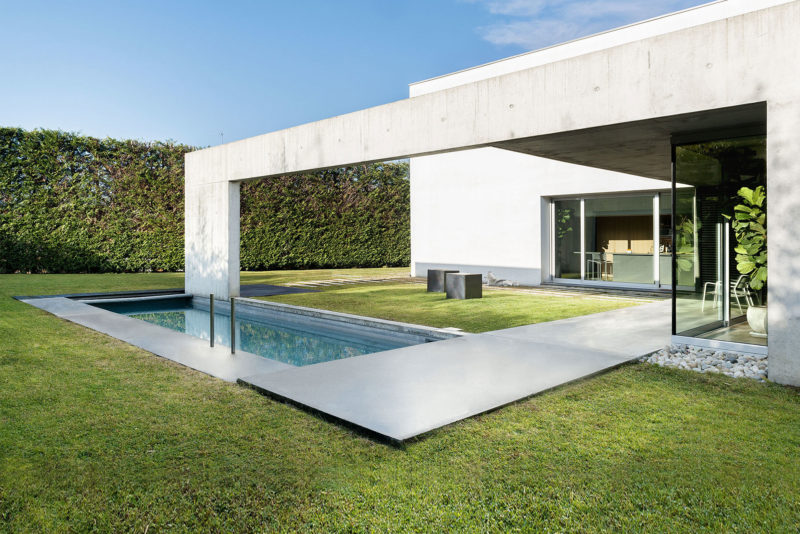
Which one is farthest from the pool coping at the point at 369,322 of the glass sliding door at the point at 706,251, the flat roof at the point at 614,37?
the flat roof at the point at 614,37

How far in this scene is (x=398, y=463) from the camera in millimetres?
2986

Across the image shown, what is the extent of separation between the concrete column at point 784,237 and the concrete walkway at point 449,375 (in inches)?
53.3

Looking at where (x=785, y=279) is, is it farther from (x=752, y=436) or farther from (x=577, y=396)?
(x=577, y=396)

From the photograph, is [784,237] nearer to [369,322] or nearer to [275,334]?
[369,322]

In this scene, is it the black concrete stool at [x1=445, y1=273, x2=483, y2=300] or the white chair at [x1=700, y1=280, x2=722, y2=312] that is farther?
the black concrete stool at [x1=445, y1=273, x2=483, y2=300]

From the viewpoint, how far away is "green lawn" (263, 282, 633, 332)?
27.5 feet

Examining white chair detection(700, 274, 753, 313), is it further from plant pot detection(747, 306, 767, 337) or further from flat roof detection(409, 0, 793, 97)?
flat roof detection(409, 0, 793, 97)

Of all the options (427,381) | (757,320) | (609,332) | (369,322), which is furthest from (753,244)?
(369,322)

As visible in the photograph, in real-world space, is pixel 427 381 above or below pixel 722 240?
below

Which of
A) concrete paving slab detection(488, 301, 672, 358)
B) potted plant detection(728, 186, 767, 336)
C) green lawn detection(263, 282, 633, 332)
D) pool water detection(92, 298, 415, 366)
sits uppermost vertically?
potted plant detection(728, 186, 767, 336)

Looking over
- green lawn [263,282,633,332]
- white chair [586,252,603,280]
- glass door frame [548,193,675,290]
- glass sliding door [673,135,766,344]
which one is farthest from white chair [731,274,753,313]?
white chair [586,252,603,280]

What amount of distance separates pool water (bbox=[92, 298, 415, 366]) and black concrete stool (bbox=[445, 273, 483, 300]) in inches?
145

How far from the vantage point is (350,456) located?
3088 millimetres

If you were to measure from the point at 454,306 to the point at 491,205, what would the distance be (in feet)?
20.8
